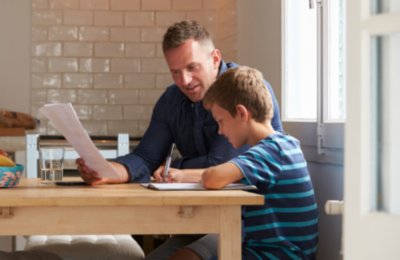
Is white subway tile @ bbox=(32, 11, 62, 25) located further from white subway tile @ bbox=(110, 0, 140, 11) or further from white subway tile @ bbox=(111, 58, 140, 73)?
white subway tile @ bbox=(111, 58, 140, 73)

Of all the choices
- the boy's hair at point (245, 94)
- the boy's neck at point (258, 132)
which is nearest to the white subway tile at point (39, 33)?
the boy's hair at point (245, 94)

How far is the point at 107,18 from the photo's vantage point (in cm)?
589

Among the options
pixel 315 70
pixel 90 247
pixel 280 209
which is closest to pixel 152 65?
pixel 315 70

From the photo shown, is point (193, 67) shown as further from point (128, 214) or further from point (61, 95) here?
point (61, 95)

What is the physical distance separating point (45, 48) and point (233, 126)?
2943 mm

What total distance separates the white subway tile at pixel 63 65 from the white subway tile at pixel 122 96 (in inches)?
11.0

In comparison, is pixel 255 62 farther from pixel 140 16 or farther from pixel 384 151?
pixel 384 151

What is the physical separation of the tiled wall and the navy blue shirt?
2.00m

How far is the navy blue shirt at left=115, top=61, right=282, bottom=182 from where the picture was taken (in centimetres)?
364

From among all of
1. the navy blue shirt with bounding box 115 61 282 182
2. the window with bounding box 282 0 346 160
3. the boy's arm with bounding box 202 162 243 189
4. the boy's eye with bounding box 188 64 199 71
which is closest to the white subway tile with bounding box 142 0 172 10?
the window with bounding box 282 0 346 160

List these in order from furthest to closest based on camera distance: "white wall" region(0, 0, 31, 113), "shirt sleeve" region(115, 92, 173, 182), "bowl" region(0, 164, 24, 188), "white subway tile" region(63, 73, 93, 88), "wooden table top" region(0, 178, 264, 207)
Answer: "white subway tile" region(63, 73, 93, 88)
"white wall" region(0, 0, 31, 113)
"shirt sleeve" region(115, 92, 173, 182)
"bowl" region(0, 164, 24, 188)
"wooden table top" region(0, 178, 264, 207)

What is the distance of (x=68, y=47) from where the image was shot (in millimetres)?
5891

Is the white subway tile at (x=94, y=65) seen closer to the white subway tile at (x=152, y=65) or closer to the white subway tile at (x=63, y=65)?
the white subway tile at (x=63, y=65)

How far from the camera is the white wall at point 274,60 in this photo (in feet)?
11.8
